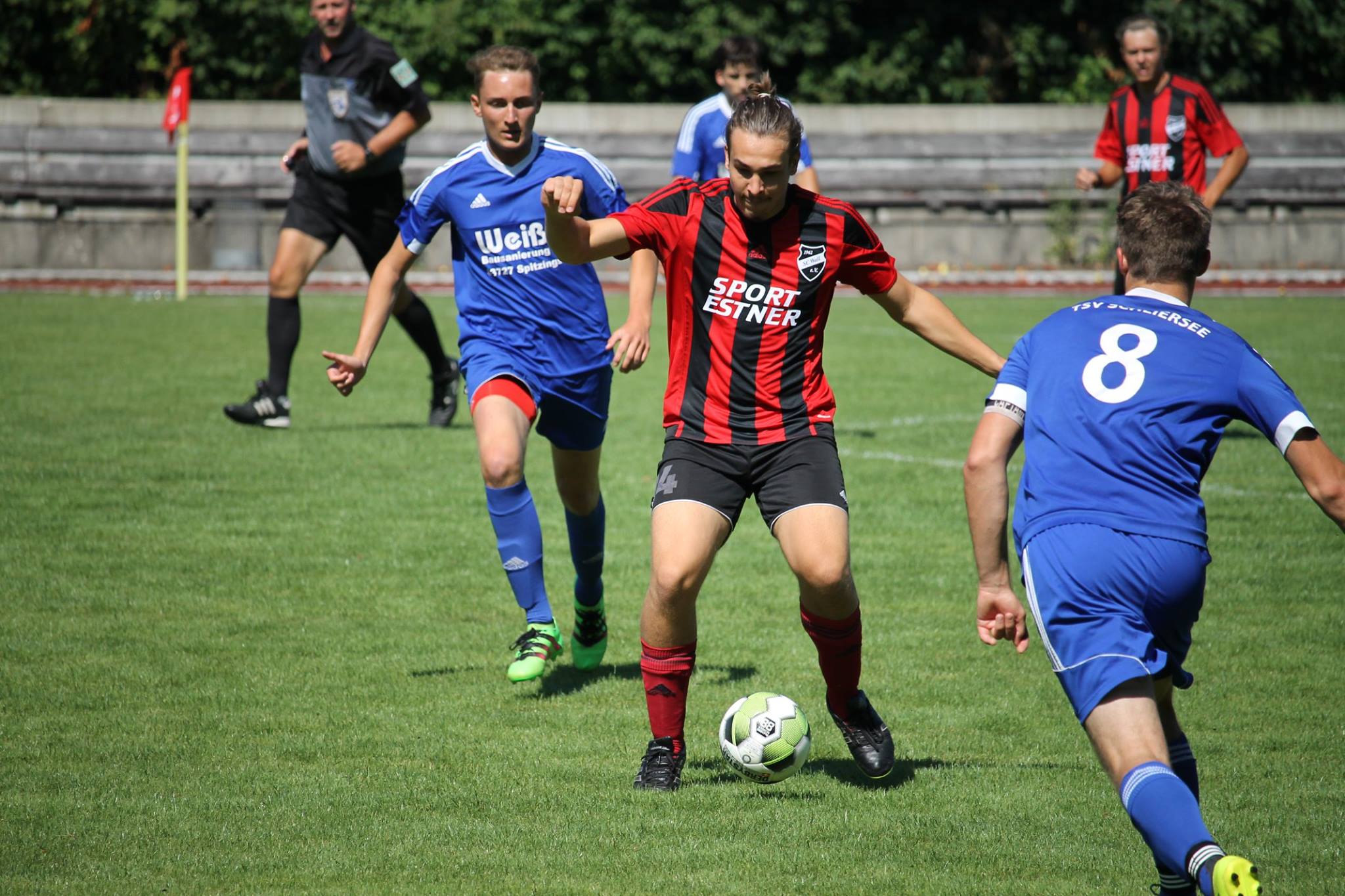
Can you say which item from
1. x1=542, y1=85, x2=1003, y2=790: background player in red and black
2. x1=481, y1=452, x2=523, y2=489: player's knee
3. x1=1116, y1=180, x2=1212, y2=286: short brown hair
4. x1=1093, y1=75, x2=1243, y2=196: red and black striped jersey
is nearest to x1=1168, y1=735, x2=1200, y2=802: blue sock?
x1=542, y1=85, x2=1003, y2=790: background player in red and black

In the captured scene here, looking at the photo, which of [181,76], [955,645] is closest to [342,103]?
[955,645]

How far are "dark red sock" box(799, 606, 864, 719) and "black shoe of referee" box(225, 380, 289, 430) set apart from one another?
5.84m

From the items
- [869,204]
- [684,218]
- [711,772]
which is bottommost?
[869,204]

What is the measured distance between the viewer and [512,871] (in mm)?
3619

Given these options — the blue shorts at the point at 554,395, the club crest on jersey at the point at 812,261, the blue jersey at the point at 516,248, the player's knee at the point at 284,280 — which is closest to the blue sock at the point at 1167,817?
the club crest on jersey at the point at 812,261

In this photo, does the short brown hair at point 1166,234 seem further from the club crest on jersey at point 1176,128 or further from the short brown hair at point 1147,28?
the club crest on jersey at point 1176,128

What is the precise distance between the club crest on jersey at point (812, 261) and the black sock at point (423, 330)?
5.88 meters

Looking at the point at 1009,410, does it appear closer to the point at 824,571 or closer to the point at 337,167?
the point at 824,571

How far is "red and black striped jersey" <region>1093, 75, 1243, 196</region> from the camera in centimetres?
998

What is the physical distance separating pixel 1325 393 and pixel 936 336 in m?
8.12

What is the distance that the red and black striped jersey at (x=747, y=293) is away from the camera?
4.30 m

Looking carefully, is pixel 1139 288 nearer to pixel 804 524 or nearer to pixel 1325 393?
pixel 804 524

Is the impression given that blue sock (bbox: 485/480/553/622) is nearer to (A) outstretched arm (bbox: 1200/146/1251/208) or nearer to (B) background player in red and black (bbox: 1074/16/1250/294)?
(B) background player in red and black (bbox: 1074/16/1250/294)

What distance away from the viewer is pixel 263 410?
30.7 feet
